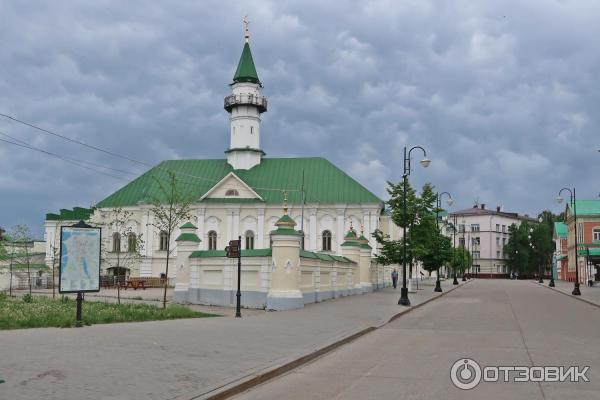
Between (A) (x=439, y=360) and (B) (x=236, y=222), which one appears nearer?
(A) (x=439, y=360)

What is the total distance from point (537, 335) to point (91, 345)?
1153 cm

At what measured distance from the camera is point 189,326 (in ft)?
57.8

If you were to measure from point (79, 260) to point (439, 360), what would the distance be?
9.75 metres

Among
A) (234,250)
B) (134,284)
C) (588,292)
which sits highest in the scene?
(234,250)

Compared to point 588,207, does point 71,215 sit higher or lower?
lower

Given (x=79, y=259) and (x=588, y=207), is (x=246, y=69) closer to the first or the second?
(x=588, y=207)

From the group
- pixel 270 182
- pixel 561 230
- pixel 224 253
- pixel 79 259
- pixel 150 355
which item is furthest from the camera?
pixel 561 230

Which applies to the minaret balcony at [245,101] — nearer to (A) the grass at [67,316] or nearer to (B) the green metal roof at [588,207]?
(B) the green metal roof at [588,207]

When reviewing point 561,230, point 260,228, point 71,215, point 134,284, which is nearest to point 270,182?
point 260,228

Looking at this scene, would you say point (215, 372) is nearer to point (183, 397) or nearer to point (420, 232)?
point (183, 397)

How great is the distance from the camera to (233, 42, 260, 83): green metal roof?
73.4 meters

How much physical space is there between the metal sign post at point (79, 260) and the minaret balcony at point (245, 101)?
57217mm

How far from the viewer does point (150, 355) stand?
1170 cm

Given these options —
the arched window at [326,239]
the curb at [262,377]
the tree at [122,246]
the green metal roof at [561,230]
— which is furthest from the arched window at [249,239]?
the green metal roof at [561,230]
